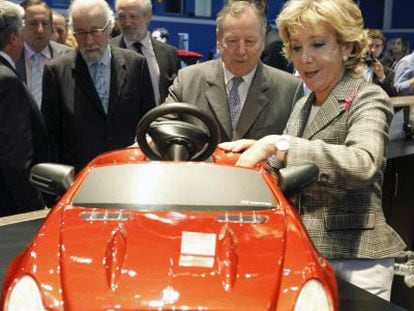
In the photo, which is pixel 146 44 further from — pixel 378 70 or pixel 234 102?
pixel 378 70

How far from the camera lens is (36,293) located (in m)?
1.51

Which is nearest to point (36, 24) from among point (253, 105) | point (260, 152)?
point (253, 105)

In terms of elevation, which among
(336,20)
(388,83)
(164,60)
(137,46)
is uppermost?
(336,20)

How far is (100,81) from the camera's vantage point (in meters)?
3.78

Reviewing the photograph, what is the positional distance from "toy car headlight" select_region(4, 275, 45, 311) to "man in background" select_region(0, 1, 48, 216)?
1.76 metres

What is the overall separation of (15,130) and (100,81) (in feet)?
2.58

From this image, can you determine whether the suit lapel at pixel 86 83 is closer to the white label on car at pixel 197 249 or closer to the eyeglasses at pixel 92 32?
the eyeglasses at pixel 92 32

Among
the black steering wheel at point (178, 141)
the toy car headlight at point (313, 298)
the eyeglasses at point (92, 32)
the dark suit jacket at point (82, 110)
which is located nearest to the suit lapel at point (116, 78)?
the dark suit jacket at point (82, 110)

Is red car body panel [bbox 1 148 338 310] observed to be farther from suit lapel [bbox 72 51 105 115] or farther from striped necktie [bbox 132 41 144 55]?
striped necktie [bbox 132 41 144 55]

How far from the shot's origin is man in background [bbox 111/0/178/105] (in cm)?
454

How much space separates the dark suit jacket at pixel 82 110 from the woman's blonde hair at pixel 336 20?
1858mm

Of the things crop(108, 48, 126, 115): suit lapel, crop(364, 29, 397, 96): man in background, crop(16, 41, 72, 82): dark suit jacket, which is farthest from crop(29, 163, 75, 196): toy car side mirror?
crop(364, 29, 397, 96): man in background

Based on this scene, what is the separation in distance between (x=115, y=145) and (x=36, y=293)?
2.28m

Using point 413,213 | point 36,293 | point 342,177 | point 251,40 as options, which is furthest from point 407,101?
point 36,293
